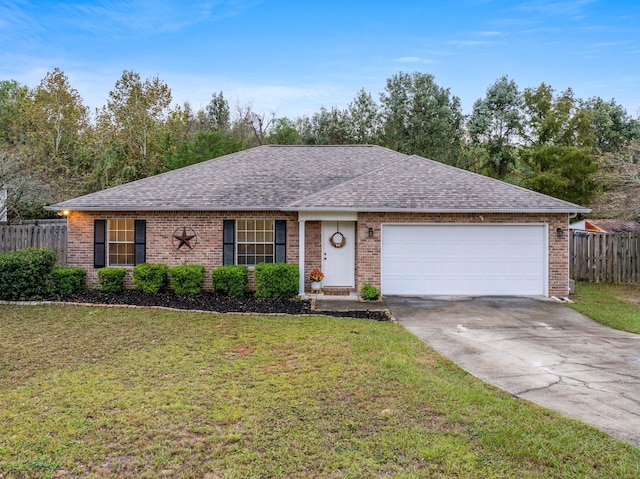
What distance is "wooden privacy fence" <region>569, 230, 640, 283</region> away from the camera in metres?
13.8

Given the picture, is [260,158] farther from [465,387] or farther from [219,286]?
[465,387]

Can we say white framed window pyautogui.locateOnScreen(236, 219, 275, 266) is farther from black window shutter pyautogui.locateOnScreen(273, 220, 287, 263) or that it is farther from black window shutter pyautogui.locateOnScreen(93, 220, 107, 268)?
black window shutter pyautogui.locateOnScreen(93, 220, 107, 268)

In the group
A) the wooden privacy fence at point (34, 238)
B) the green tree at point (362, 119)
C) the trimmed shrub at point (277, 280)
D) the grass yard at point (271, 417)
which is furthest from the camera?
the green tree at point (362, 119)

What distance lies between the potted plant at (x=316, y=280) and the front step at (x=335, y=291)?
0.30 m

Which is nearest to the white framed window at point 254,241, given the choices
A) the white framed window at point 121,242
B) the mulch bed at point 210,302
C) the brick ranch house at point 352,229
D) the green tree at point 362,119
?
the brick ranch house at point 352,229

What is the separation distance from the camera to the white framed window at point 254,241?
39.2ft

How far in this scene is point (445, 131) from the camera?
1104 inches

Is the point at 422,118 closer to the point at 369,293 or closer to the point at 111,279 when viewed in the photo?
the point at 369,293

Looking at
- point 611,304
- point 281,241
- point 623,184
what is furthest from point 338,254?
point 623,184

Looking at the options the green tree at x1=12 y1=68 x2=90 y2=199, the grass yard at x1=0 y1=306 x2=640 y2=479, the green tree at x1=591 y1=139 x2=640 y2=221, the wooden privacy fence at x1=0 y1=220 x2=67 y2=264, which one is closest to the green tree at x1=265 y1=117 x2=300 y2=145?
the green tree at x1=12 y1=68 x2=90 y2=199

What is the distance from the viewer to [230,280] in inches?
436

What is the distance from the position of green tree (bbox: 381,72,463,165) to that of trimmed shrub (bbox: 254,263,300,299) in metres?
19.0

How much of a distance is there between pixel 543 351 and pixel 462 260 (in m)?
5.04

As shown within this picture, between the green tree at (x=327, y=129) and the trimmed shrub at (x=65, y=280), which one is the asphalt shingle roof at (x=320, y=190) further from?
the green tree at (x=327, y=129)
